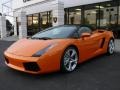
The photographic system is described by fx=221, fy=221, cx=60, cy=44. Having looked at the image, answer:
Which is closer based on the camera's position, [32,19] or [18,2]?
[32,19]

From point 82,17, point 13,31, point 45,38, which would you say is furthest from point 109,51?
point 13,31

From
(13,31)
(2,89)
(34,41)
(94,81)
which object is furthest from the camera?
(13,31)

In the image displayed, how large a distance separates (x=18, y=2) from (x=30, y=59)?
2382 cm

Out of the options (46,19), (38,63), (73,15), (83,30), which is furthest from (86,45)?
(46,19)

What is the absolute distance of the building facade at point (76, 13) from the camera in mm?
14992

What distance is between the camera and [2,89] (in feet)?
14.6

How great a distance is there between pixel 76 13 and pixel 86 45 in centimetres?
1186

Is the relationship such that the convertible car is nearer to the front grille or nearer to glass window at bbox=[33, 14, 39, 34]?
the front grille

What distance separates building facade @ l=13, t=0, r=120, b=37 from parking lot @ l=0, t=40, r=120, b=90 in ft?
30.3

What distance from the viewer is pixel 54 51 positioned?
5.20 meters

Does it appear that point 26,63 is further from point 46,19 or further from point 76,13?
point 46,19

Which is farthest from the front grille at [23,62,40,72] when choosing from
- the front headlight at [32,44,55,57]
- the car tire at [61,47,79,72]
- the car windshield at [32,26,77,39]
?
the car windshield at [32,26,77,39]

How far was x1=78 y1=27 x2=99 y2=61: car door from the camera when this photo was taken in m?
6.12

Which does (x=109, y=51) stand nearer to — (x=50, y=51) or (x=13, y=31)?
(x=50, y=51)
